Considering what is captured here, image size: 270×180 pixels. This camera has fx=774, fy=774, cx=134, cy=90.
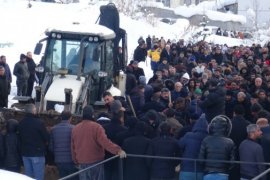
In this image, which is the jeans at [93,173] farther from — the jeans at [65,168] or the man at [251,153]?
the man at [251,153]

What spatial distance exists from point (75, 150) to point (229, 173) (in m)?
Result: 2.60

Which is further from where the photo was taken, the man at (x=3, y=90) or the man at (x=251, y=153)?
the man at (x=3, y=90)

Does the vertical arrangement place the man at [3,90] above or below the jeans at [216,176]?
above

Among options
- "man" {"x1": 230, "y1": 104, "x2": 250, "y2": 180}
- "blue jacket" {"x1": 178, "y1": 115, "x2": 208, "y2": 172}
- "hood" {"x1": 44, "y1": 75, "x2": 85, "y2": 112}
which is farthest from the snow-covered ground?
"blue jacket" {"x1": 178, "y1": 115, "x2": 208, "y2": 172}

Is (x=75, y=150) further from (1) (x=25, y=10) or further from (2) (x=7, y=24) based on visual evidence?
(1) (x=25, y=10)

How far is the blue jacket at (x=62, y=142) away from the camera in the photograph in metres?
13.1

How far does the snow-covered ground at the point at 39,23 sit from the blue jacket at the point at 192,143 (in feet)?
69.4

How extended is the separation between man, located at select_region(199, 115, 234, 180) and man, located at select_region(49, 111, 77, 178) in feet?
7.88

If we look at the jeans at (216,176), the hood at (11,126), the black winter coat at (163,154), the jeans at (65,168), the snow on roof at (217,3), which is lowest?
the jeans at (65,168)

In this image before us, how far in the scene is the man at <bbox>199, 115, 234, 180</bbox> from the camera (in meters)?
11.8

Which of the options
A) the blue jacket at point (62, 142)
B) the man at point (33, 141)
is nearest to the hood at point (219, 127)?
the blue jacket at point (62, 142)

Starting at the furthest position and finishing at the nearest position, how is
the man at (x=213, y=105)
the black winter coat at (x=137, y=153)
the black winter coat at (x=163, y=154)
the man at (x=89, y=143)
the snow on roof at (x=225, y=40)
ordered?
the snow on roof at (x=225, y=40) → the man at (x=213, y=105) → the man at (x=89, y=143) → the black winter coat at (x=137, y=153) → the black winter coat at (x=163, y=154)

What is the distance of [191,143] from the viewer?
40.5ft

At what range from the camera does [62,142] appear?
43.0 ft
